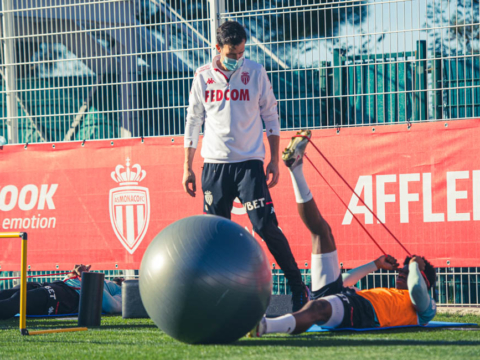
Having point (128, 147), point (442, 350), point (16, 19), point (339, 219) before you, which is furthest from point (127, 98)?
point (442, 350)

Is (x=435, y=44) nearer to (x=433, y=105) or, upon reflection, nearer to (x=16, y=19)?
(x=433, y=105)

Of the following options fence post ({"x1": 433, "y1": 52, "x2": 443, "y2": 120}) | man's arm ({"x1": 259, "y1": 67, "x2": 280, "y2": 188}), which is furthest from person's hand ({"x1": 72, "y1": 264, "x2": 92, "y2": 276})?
fence post ({"x1": 433, "y1": 52, "x2": 443, "y2": 120})

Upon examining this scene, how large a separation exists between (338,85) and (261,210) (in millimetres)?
2769

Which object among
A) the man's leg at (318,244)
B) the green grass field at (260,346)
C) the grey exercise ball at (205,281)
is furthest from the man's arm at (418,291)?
the grey exercise ball at (205,281)

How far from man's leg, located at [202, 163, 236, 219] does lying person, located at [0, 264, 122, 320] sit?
2.44 metres

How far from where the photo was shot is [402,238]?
740cm

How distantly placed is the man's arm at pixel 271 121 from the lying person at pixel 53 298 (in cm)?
271

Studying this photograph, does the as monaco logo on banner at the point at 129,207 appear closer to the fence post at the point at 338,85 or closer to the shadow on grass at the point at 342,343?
the fence post at the point at 338,85

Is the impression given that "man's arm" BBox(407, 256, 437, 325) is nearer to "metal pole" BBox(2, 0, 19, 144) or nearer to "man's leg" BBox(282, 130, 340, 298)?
"man's leg" BBox(282, 130, 340, 298)

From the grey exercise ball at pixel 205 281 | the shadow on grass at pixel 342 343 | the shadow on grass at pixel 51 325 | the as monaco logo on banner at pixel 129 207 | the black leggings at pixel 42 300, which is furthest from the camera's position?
the as monaco logo on banner at pixel 129 207

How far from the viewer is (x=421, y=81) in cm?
757

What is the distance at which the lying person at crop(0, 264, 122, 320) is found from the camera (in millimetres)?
7020

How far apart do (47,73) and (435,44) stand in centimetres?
442

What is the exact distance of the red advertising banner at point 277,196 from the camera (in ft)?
24.0
